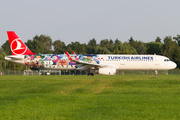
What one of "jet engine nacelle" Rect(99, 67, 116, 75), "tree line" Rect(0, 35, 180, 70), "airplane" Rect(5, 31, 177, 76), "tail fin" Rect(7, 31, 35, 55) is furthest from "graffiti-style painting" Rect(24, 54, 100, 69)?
"tree line" Rect(0, 35, 180, 70)

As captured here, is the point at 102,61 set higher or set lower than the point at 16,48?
lower

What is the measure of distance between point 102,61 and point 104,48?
189 ft

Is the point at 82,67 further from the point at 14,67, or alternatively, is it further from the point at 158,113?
the point at 14,67

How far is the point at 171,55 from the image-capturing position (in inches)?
3140

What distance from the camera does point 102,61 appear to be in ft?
138

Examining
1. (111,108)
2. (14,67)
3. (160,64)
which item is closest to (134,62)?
(160,64)

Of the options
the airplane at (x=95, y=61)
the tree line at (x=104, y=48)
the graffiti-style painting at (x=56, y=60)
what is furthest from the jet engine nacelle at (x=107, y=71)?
the tree line at (x=104, y=48)

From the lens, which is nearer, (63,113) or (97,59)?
(63,113)

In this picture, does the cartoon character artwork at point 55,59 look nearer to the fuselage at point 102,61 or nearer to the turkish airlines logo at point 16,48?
the fuselage at point 102,61

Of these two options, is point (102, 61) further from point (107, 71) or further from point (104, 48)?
point (104, 48)

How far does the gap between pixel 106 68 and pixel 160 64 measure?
979 cm

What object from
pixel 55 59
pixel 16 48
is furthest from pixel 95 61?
pixel 16 48

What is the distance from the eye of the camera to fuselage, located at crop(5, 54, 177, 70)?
4191 cm

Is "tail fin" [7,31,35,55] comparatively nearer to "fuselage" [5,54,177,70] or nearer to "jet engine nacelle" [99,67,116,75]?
"fuselage" [5,54,177,70]
